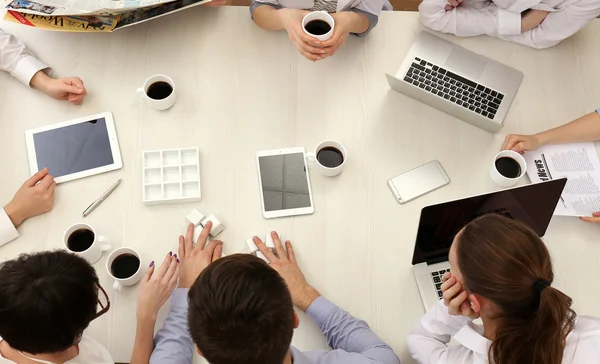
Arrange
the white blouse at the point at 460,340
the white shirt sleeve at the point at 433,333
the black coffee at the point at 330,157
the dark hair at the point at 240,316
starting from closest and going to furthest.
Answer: the dark hair at the point at 240,316, the white blouse at the point at 460,340, the white shirt sleeve at the point at 433,333, the black coffee at the point at 330,157

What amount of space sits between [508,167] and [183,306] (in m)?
0.87

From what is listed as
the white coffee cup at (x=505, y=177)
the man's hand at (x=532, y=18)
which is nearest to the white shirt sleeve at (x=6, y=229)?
the white coffee cup at (x=505, y=177)

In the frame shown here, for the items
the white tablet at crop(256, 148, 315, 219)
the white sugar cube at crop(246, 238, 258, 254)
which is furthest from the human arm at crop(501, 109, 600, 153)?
the white sugar cube at crop(246, 238, 258, 254)

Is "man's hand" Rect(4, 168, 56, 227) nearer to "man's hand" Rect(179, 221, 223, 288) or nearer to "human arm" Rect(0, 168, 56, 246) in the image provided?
"human arm" Rect(0, 168, 56, 246)

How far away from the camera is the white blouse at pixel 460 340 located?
3.43 ft

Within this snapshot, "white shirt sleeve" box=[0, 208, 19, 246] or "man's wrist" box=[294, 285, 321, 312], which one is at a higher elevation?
"white shirt sleeve" box=[0, 208, 19, 246]

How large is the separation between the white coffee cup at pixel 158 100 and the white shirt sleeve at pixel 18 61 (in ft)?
0.93

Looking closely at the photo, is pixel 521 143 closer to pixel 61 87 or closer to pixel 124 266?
pixel 124 266

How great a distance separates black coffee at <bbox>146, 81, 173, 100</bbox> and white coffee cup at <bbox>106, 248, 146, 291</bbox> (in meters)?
0.43

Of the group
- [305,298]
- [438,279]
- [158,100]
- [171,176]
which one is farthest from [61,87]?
[438,279]

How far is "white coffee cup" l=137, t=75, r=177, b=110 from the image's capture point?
139 cm

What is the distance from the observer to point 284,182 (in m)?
1.36

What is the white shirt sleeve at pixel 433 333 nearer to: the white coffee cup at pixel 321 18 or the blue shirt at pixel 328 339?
the blue shirt at pixel 328 339

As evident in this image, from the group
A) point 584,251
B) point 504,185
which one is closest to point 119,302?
point 504,185
